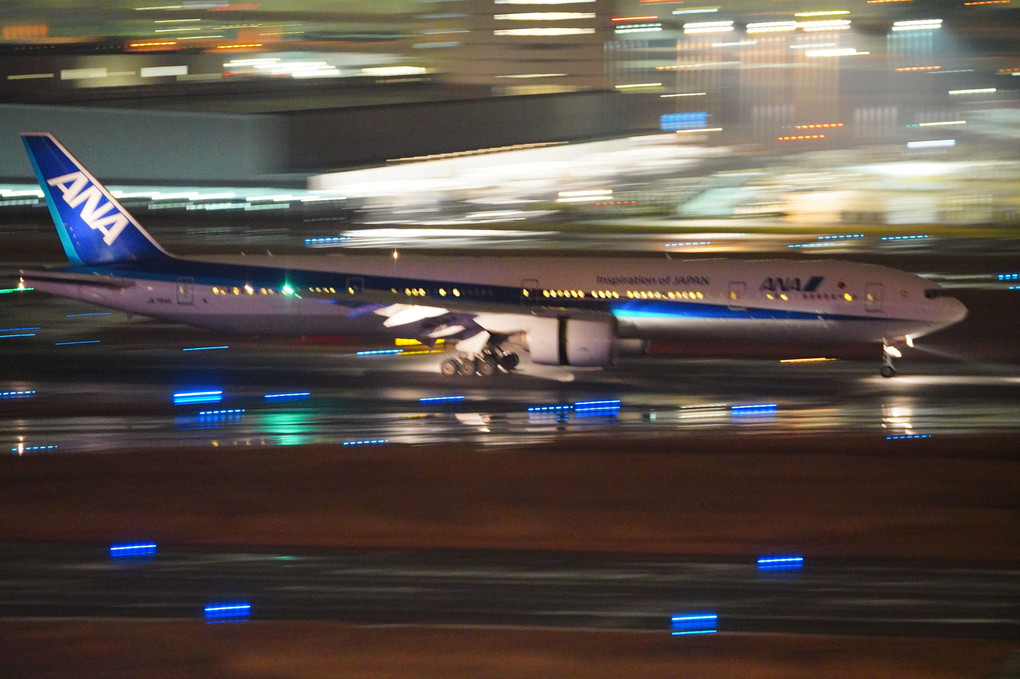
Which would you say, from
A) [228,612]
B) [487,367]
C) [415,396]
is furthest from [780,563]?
[487,367]

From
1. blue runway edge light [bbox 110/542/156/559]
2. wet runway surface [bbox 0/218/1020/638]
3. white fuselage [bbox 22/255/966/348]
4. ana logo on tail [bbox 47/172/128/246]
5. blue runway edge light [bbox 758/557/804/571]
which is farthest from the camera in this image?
ana logo on tail [bbox 47/172/128/246]

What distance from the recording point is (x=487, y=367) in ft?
95.0

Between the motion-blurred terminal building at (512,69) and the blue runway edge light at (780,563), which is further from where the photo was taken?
the motion-blurred terminal building at (512,69)

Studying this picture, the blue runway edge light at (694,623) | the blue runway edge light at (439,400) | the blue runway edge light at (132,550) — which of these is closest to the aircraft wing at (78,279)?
the blue runway edge light at (439,400)

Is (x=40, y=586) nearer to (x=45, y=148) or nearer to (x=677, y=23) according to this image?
(x=45, y=148)

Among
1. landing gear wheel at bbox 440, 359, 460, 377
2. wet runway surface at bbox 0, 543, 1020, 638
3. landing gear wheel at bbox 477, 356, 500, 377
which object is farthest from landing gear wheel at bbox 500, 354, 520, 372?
wet runway surface at bbox 0, 543, 1020, 638

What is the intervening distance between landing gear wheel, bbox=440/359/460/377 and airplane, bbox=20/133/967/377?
0.10 ft

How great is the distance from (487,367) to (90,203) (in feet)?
40.2

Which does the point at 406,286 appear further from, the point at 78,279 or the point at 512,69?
the point at 512,69

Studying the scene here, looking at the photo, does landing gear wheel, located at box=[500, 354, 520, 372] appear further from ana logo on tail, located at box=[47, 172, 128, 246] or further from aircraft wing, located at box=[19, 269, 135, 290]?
ana logo on tail, located at box=[47, 172, 128, 246]

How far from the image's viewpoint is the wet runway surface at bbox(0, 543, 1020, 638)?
13.2 metres

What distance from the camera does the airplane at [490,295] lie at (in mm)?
28500

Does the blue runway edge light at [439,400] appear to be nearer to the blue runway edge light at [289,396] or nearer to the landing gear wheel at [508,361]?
the blue runway edge light at [289,396]

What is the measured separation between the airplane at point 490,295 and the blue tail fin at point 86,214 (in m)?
0.04
